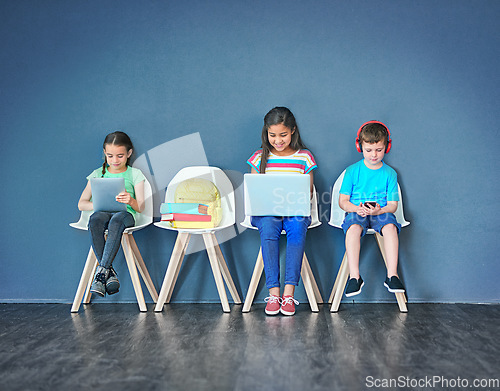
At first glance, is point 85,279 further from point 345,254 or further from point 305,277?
point 345,254

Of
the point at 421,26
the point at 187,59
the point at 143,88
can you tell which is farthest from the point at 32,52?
the point at 421,26

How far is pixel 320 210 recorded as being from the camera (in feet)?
9.65

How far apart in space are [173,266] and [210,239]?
0.83 ft

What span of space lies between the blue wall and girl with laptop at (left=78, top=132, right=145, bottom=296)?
0.41 feet

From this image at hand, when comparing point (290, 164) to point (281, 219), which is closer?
point (281, 219)

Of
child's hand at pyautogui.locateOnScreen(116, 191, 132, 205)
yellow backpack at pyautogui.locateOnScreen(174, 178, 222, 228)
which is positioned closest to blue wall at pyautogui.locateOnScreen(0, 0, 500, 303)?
yellow backpack at pyautogui.locateOnScreen(174, 178, 222, 228)

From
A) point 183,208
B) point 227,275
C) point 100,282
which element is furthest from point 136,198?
point 227,275

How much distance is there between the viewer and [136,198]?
2922 millimetres

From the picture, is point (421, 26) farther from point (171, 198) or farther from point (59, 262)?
point (59, 262)

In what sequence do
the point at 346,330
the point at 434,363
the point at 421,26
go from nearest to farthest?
the point at 434,363, the point at 346,330, the point at 421,26

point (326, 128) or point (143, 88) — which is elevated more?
point (143, 88)

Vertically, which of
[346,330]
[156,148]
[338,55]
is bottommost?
[346,330]

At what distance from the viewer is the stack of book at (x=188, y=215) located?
2.75 m

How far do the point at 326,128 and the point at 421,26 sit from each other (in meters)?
0.79
